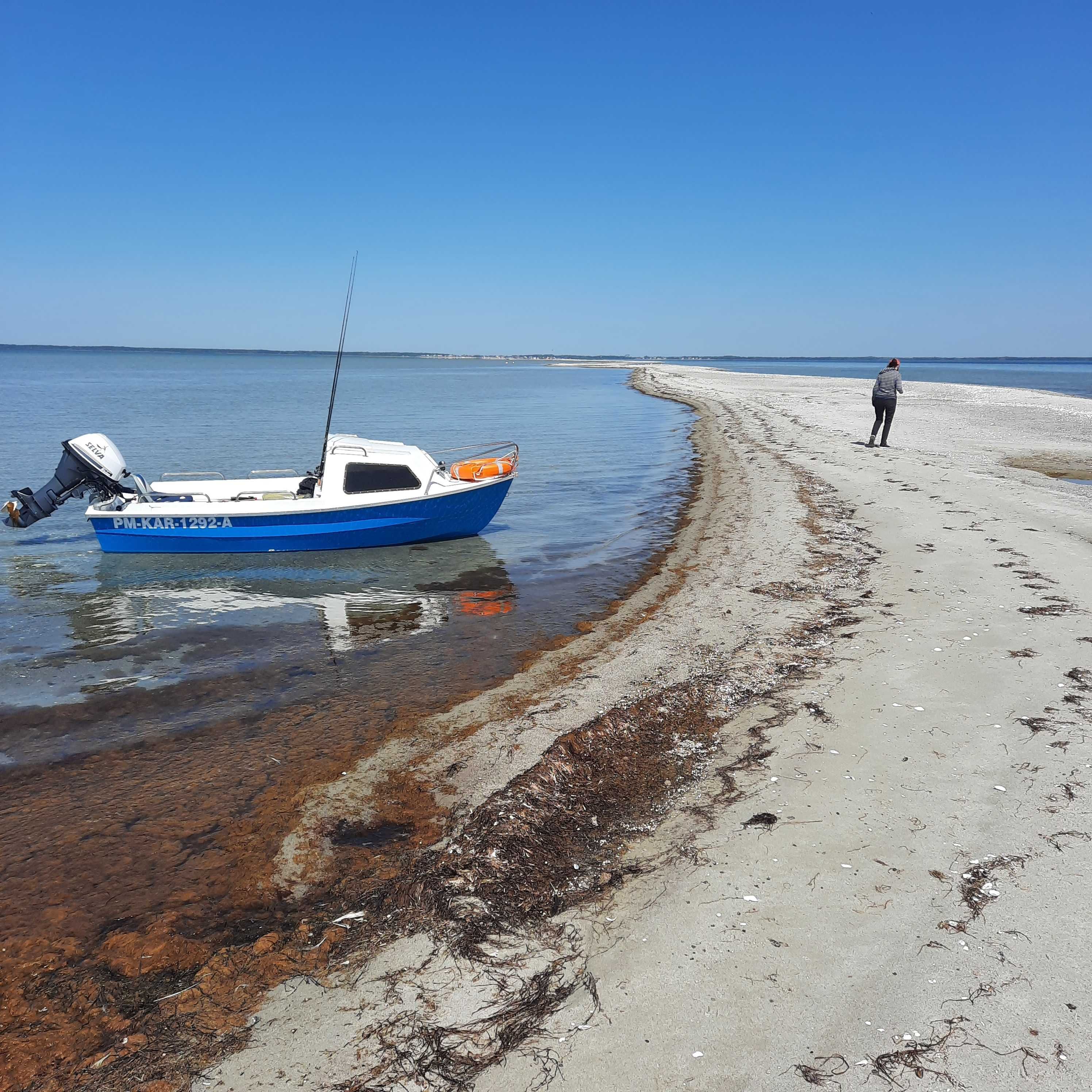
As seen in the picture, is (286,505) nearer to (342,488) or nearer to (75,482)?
(342,488)

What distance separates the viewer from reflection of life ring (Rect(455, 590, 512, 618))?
10.7 meters

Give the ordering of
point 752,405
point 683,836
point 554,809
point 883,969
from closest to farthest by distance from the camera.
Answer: point 883,969
point 683,836
point 554,809
point 752,405

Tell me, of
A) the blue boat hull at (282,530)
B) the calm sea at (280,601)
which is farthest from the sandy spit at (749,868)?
the blue boat hull at (282,530)

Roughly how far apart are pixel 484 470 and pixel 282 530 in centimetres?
392

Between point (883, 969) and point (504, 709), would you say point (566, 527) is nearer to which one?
point (504, 709)

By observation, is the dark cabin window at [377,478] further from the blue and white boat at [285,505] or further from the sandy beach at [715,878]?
the sandy beach at [715,878]

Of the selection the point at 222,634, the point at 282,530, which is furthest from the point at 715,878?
the point at 282,530

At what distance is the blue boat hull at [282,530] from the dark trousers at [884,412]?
40.9 ft

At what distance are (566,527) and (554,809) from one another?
11285mm

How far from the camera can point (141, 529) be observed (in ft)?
45.3

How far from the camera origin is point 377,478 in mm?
14031

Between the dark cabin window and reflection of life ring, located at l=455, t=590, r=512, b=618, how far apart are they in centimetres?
333

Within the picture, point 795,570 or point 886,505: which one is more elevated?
point 886,505

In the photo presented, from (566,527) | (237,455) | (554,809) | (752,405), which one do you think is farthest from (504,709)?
(752,405)
